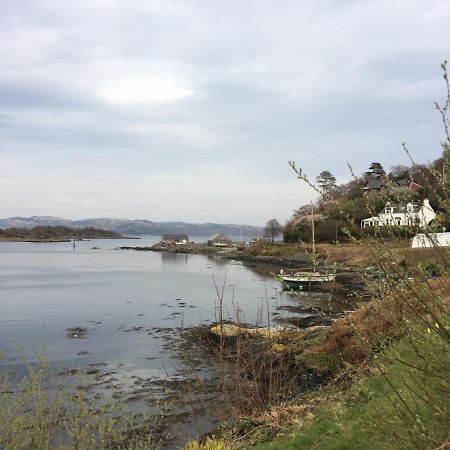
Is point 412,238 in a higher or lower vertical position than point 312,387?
higher

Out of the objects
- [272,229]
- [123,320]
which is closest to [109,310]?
[123,320]

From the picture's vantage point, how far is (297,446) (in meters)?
7.32

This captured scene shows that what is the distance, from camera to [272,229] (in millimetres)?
112625

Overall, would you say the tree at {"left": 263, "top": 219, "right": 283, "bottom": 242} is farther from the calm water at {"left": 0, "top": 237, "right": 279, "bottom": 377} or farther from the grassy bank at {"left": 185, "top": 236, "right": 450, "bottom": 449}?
the grassy bank at {"left": 185, "top": 236, "right": 450, "bottom": 449}

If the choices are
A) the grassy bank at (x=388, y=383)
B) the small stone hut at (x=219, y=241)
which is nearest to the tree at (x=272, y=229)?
the small stone hut at (x=219, y=241)

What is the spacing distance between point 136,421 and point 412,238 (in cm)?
1198

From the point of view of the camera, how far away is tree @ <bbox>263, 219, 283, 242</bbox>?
370 ft

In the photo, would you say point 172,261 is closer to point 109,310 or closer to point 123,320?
point 109,310

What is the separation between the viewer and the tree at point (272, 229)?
112787mm

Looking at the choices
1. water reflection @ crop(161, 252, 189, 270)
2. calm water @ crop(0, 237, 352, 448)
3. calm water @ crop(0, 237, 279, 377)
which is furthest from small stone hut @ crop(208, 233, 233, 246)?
calm water @ crop(0, 237, 352, 448)

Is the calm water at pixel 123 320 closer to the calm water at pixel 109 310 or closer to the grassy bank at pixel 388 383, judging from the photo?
the calm water at pixel 109 310

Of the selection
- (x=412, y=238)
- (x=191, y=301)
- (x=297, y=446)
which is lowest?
(x=191, y=301)

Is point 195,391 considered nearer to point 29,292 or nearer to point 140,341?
point 140,341

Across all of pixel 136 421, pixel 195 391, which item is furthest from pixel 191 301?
pixel 136 421
